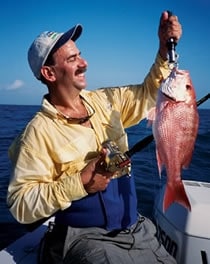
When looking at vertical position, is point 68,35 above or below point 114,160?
above

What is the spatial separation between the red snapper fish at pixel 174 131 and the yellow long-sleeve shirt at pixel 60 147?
1.87ft

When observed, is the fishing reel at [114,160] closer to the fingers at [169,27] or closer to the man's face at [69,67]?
the man's face at [69,67]

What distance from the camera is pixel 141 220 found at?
11.3 feet

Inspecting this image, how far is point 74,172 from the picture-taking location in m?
3.07

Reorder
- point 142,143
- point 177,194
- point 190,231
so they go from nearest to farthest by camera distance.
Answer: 1. point 177,194
2. point 142,143
3. point 190,231

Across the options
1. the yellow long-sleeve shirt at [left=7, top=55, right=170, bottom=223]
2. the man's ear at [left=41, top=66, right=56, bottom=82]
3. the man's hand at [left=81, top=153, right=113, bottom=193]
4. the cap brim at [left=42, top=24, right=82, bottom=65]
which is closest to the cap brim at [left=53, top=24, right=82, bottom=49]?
the cap brim at [left=42, top=24, right=82, bottom=65]

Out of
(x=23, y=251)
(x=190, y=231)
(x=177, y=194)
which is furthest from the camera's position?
(x=23, y=251)

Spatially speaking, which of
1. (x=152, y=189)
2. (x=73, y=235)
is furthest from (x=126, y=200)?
(x=152, y=189)

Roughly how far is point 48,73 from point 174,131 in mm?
1288

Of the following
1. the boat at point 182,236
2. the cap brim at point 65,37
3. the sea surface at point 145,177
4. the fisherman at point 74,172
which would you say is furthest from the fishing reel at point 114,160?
the sea surface at point 145,177

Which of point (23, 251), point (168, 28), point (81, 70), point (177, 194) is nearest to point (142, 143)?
point (177, 194)

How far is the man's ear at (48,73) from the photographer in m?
3.28

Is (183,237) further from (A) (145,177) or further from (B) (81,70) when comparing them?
(A) (145,177)

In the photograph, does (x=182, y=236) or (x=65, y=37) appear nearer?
(x=65, y=37)
